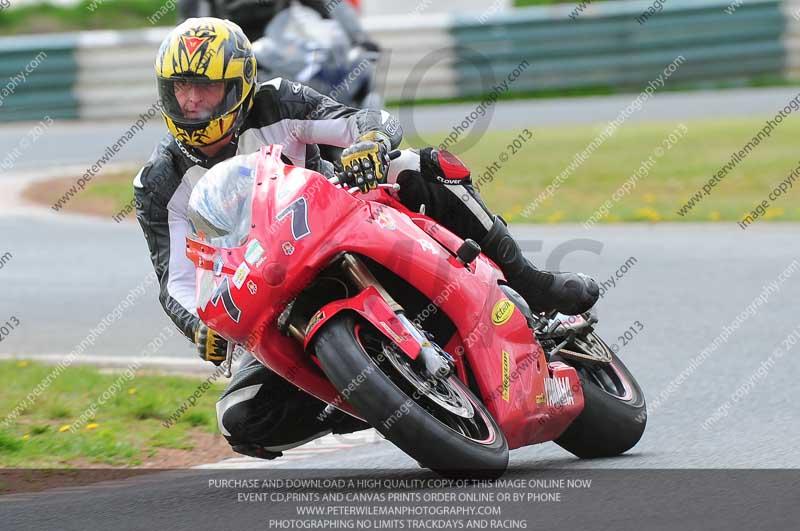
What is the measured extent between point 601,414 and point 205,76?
2012 millimetres

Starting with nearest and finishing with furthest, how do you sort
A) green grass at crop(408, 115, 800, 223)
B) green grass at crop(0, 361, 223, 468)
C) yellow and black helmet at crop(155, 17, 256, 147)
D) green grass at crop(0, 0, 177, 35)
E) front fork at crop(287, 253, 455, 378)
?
front fork at crop(287, 253, 455, 378), yellow and black helmet at crop(155, 17, 256, 147), green grass at crop(0, 361, 223, 468), green grass at crop(408, 115, 800, 223), green grass at crop(0, 0, 177, 35)

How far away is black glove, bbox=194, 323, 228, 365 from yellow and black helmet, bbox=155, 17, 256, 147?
31.9 inches

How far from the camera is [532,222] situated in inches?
485

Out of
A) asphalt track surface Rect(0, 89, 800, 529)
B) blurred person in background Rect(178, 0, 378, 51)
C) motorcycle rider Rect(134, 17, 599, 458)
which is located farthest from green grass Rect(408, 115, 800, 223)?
motorcycle rider Rect(134, 17, 599, 458)

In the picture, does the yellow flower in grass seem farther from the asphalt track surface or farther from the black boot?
the black boot

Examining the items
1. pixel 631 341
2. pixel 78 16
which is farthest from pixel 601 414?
pixel 78 16

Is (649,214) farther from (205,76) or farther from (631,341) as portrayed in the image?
(205,76)

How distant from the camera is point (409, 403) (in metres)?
4.14

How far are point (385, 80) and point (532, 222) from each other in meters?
8.12

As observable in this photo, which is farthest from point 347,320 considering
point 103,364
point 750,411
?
point 103,364

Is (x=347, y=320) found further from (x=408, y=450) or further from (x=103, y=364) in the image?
(x=103, y=364)

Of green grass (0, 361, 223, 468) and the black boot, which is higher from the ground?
the black boot

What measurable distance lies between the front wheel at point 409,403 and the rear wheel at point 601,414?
0.82m

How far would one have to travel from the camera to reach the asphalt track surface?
173 inches
